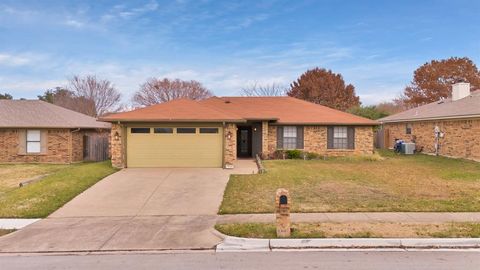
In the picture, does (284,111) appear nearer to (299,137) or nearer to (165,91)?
(299,137)

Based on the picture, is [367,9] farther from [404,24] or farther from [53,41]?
[53,41]

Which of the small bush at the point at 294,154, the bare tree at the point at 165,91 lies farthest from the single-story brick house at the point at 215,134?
the bare tree at the point at 165,91

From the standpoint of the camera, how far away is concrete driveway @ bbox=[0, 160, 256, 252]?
24.3 ft

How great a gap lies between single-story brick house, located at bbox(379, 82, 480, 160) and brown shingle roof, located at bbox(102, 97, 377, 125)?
15.4 ft

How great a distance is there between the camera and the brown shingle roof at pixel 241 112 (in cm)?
1738

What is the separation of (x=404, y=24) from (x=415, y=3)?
335cm

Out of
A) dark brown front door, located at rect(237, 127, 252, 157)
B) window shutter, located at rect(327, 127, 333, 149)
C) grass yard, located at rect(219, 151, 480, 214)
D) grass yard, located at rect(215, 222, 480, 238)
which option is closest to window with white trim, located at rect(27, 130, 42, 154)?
dark brown front door, located at rect(237, 127, 252, 157)

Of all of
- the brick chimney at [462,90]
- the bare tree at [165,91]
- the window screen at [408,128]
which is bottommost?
the window screen at [408,128]

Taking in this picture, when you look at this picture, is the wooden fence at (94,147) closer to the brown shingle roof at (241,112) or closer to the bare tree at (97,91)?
the brown shingle roof at (241,112)

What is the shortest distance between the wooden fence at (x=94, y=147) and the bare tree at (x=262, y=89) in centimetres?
3069

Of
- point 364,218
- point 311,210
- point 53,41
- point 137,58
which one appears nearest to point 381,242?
point 364,218

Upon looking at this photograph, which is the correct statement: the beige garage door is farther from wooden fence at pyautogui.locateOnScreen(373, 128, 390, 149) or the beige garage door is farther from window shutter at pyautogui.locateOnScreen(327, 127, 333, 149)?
wooden fence at pyautogui.locateOnScreen(373, 128, 390, 149)

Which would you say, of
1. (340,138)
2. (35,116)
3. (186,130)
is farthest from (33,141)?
(340,138)

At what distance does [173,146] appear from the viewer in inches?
691
